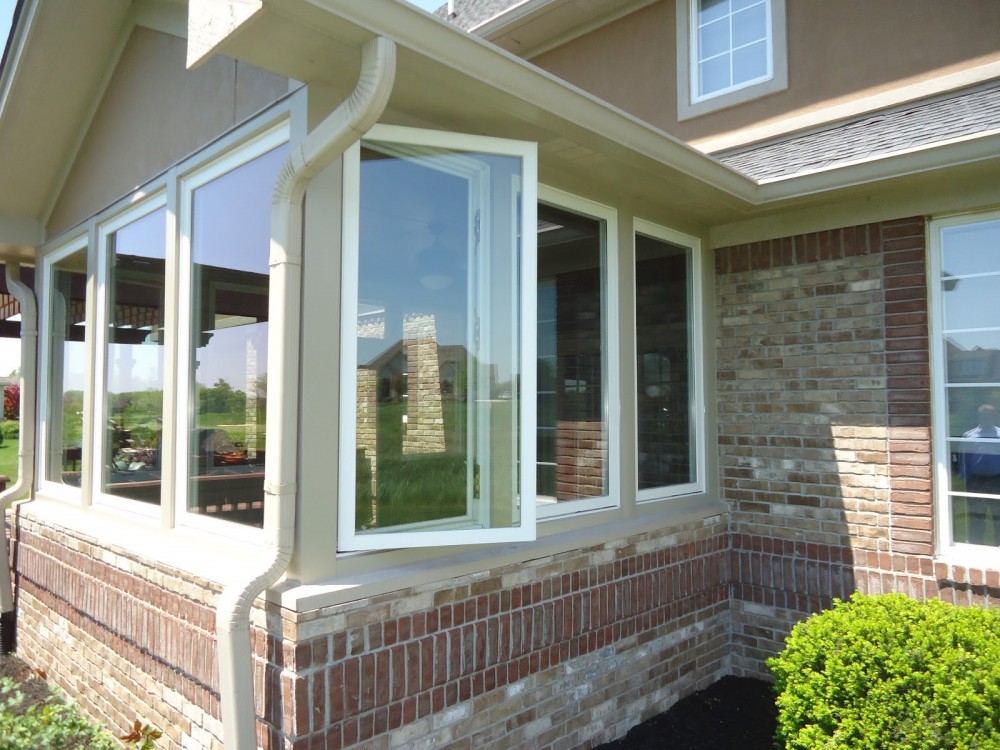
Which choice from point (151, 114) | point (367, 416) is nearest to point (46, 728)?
point (367, 416)

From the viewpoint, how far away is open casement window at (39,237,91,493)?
15.8 feet

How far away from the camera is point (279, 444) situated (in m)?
2.72

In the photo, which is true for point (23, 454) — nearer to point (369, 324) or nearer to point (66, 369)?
point (66, 369)

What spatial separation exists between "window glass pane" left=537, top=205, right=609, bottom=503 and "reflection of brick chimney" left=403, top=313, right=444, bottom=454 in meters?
0.94

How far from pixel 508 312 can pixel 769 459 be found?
8.19ft

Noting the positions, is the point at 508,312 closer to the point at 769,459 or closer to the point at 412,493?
the point at 412,493

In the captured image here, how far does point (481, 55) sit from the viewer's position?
2.81 m

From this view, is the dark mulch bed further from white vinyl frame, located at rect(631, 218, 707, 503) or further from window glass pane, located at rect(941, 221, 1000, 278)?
window glass pane, located at rect(941, 221, 1000, 278)

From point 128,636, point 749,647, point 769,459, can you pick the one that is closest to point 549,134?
point 769,459

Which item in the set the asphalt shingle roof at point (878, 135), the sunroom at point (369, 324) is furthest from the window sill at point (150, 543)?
the asphalt shingle roof at point (878, 135)

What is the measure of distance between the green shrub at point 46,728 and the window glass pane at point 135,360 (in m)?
1.23

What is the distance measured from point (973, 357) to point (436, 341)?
3.06m

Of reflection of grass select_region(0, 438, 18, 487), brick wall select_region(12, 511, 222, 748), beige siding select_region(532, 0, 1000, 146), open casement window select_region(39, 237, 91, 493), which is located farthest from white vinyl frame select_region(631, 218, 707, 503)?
reflection of grass select_region(0, 438, 18, 487)

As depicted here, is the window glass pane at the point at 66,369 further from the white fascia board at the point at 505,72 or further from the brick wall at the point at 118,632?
the white fascia board at the point at 505,72
